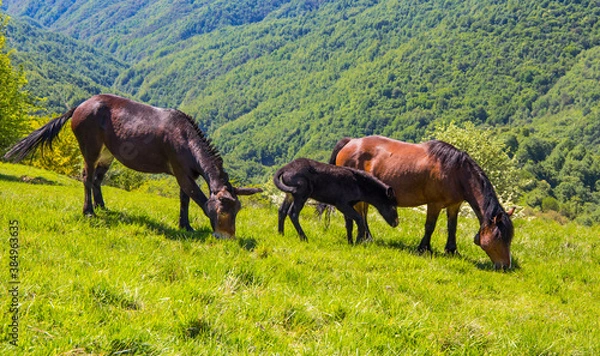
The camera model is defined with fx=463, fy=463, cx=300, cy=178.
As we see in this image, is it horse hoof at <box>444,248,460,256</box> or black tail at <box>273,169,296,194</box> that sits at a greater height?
black tail at <box>273,169,296,194</box>

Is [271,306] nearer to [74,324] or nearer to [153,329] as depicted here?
[153,329]

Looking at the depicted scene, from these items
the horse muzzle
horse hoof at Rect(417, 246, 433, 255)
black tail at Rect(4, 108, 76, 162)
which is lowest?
horse hoof at Rect(417, 246, 433, 255)

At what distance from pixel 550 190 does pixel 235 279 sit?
15564cm

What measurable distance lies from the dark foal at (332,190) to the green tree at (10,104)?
32.6 meters

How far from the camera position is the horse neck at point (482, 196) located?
9.60 metres

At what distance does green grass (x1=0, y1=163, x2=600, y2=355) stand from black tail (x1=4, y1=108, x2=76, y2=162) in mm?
1304

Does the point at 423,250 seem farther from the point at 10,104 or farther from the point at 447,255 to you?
the point at 10,104

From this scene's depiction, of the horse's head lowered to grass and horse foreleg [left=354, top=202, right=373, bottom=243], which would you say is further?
horse foreleg [left=354, top=202, right=373, bottom=243]

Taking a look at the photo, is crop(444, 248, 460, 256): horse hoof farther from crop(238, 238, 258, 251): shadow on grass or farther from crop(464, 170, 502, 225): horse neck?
crop(238, 238, 258, 251): shadow on grass

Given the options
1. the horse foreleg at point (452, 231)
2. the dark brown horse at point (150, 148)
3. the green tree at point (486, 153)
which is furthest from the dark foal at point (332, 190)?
the green tree at point (486, 153)

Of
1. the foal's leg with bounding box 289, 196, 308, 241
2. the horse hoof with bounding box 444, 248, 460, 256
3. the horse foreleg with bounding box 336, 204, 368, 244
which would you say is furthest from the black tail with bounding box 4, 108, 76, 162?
the horse hoof with bounding box 444, 248, 460, 256

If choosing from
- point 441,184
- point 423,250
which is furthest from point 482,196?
point 423,250

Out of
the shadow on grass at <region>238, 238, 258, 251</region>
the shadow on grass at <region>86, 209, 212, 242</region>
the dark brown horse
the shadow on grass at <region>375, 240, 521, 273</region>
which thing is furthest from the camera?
the shadow on grass at <region>375, 240, 521, 273</region>

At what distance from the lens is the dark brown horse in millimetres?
8711
